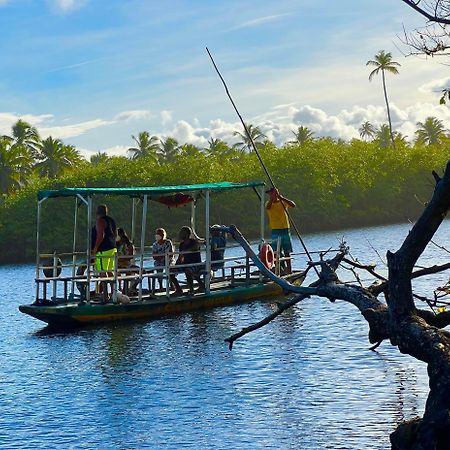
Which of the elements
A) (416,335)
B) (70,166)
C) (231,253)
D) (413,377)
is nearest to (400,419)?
(413,377)

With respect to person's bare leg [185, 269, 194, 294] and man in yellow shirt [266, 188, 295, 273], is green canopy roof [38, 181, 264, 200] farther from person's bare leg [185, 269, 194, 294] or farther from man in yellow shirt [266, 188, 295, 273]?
person's bare leg [185, 269, 194, 294]

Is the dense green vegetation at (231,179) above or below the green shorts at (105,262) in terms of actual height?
above

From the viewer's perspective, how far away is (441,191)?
8.49 metres

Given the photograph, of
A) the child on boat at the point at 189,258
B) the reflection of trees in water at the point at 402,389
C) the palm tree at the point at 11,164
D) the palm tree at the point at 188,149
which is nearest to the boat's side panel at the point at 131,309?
the child on boat at the point at 189,258

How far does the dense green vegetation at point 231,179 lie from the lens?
64.6 meters

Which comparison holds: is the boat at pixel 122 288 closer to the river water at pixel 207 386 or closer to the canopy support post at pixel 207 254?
the canopy support post at pixel 207 254

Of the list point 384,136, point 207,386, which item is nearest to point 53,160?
point 384,136

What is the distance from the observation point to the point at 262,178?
72875mm

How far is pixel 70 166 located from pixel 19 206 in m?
13.1

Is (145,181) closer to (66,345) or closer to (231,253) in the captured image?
(231,253)

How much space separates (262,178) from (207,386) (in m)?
59.3

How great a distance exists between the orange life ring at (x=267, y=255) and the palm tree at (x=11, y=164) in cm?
4978

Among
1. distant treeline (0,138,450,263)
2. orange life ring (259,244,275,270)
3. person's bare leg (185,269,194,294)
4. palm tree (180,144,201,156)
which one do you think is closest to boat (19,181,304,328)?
person's bare leg (185,269,194,294)

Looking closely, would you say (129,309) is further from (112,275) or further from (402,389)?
(402,389)
